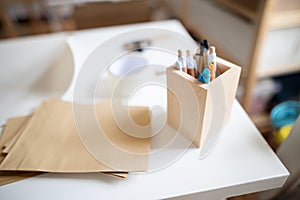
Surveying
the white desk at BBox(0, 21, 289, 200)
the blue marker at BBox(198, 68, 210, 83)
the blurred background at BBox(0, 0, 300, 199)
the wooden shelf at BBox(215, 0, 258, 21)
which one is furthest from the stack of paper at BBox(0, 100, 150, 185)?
the wooden shelf at BBox(215, 0, 258, 21)

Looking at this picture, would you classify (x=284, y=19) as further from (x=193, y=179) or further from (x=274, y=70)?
(x=193, y=179)

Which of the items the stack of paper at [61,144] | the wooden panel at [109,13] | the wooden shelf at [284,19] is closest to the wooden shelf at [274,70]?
the wooden shelf at [284,19]

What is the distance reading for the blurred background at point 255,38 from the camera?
1.16m

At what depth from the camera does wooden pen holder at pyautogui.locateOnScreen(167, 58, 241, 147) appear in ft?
1.75

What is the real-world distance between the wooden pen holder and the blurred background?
47 centimetres

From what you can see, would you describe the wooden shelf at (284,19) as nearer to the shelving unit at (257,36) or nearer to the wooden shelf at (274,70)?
the shelving unit at (257,36)

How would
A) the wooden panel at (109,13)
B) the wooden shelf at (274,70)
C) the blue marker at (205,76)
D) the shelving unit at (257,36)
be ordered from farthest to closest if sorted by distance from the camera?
the wooden panel at (109,13) → the wooden shelf at (274,70) → the shelving unit at (257,36) → the blue marker at (205,76)

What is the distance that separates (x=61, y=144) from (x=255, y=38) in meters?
0.97

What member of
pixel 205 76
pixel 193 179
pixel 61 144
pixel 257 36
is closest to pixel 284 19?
pixel 257 36

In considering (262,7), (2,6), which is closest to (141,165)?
(262,7)

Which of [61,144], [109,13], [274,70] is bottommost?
[61,144]

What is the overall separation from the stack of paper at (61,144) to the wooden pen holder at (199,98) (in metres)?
0.10

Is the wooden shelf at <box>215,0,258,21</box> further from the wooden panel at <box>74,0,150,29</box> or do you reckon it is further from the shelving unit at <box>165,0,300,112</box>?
the wooden panel at <box>74,0,150,29</box>

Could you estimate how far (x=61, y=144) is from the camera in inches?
24.3
